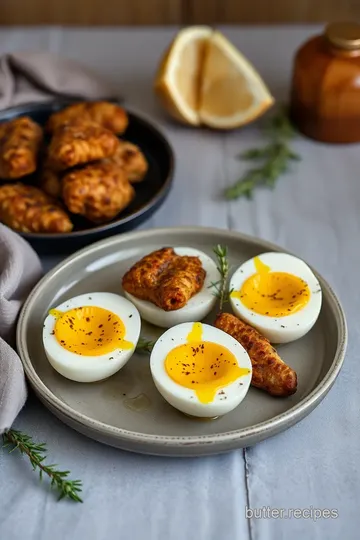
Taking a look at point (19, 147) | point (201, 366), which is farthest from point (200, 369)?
point (19, 147)

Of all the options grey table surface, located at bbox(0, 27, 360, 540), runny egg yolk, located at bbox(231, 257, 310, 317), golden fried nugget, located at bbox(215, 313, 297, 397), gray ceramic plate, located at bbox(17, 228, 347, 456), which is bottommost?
grey table surface, located at bbox(0, 27, 360, 540)

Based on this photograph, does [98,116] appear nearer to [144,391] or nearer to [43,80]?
[43,80]

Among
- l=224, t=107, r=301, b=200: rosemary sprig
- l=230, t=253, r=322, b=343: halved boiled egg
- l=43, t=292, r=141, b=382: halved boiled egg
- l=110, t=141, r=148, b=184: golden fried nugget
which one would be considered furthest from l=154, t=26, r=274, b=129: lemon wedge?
l=43, t=292, r=141, b=382: halved boiled egg

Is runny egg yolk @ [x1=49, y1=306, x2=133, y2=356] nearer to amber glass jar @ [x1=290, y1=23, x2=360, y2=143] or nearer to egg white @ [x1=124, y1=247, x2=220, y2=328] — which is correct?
egg white @ [x1=124, y1=247, x2=220, y2=328]

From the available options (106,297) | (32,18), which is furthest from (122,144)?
(32,18)

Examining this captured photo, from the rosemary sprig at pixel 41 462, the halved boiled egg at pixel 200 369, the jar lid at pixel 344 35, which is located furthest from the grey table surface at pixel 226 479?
the jar lid at pixel 344 35

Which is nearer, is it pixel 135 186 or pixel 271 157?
pixel 135 186

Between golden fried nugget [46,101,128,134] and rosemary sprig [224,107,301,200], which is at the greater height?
golden fried nugget [46,101,128,134]

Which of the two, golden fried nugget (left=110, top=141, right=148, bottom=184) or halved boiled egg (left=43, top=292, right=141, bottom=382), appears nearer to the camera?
halved boiled egg (left=43, top=292, right=141, bottom=382)
